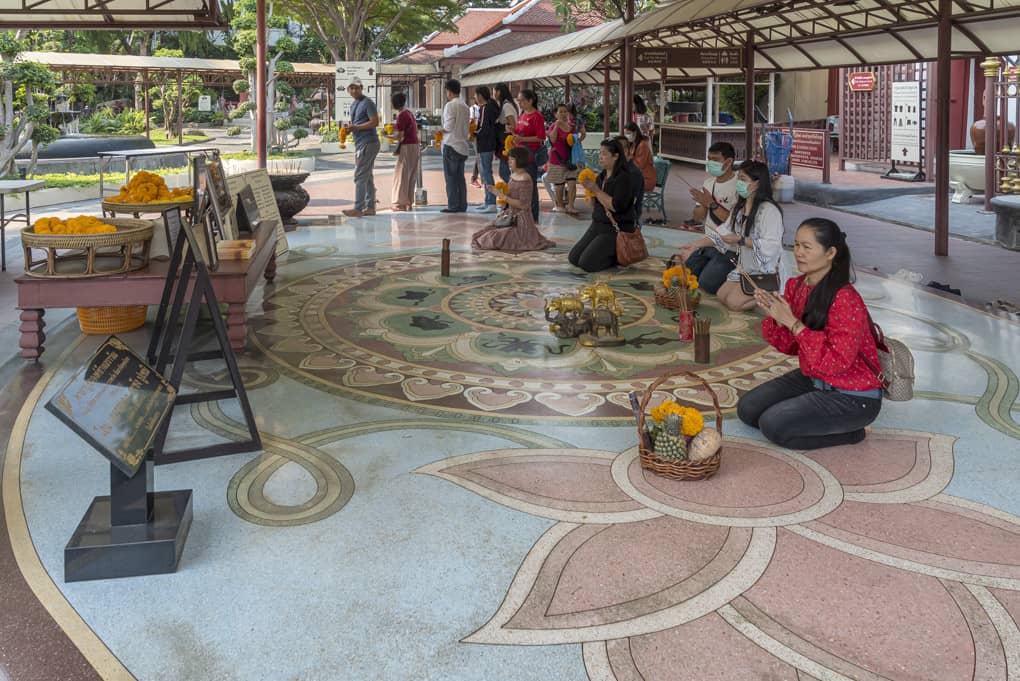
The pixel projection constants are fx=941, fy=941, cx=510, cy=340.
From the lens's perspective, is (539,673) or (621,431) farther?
(621,431)

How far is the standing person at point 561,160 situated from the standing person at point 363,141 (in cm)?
247

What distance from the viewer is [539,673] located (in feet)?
8.93

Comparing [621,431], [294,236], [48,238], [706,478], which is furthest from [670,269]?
[294,236]

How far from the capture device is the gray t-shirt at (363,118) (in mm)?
12922

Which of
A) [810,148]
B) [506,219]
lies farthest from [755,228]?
[810,148]

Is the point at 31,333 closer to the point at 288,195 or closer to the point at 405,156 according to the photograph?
the point at 288,195

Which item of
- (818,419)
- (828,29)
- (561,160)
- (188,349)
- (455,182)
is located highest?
(828,29)

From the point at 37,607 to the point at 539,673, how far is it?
1.68 m

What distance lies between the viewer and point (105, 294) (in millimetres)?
5934

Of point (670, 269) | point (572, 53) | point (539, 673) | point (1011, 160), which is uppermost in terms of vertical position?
point (572, 53)

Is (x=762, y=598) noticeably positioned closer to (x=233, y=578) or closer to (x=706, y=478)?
(x=706, y=478)

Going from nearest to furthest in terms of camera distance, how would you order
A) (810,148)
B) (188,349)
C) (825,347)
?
(825,347) < (188,349) < (810,148)

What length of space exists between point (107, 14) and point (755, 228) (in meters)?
7.13

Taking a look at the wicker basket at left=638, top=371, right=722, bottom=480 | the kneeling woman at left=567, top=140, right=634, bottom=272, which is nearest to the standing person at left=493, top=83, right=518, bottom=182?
the kneeling woman at left=567, top=140, right=634, bottom=272
